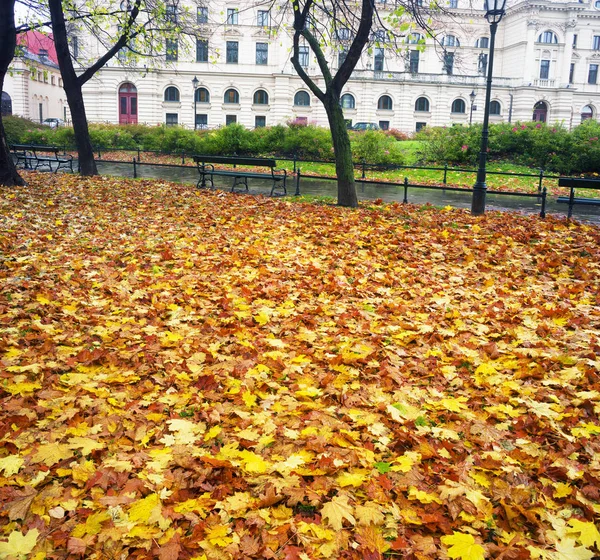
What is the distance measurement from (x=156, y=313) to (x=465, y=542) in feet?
12.8

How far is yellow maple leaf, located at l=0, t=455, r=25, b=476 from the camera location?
2.93m

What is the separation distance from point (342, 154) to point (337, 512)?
1042cm

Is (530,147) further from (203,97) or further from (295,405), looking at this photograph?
(203,97)

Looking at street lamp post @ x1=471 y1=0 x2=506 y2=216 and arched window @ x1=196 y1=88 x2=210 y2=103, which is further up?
arched window @ x1=196 y1=88 x2=210 y2=103

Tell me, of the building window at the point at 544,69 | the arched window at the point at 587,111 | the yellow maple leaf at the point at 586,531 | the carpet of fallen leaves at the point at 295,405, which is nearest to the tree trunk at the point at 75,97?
the carpet of fallen leaves at the point at 295,405

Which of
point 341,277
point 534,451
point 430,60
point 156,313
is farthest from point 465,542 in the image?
point 430,60

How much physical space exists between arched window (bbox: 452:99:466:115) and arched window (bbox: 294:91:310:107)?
15.2 metres

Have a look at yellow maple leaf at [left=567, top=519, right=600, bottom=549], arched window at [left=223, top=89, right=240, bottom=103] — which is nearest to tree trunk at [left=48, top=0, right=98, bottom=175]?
yellow maple leaf at [left=567, top=519, right=600, bottom=549]

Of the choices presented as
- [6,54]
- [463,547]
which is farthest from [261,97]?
[463,547]

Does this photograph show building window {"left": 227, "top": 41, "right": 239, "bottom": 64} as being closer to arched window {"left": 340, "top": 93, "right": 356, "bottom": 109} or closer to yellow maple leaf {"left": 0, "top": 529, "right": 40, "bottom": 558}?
arched window {"left": 340, "top": 93, "right": 356, "bottom": 109}

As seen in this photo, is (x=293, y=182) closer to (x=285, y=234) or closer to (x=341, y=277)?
(x=285, y=234)

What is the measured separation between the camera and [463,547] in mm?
2484

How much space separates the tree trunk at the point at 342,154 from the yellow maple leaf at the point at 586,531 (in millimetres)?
10260

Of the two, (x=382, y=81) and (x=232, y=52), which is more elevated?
(x=232, y=52)
